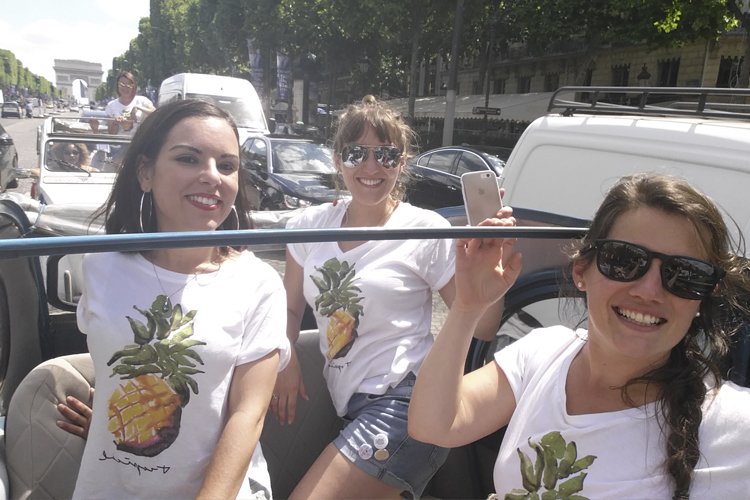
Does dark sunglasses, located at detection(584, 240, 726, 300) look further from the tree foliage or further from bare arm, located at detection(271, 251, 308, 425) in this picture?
the tree foliage

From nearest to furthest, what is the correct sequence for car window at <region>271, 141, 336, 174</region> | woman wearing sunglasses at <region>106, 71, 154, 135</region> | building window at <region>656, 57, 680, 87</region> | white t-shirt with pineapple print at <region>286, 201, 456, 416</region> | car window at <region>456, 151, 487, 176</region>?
1. white t-shirt with pineapple print at <region>286, 201, 456, 416</region>
2. woman wearing sunglasses at <region>106, 71, 154, 135</region>
3. car window at <region>271, 141, 336, 174</region>
4. car window at <region>456, 151, 487, 176</region>
5. building window at <region>656, 57, 680, 87</region>

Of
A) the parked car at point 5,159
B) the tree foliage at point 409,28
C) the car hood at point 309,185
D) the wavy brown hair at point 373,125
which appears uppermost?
the tree foliage at point 409,28

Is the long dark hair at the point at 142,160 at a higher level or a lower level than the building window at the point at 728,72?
lower

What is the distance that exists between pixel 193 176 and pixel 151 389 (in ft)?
1.92

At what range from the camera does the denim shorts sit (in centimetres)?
186

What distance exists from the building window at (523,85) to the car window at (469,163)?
2456cm

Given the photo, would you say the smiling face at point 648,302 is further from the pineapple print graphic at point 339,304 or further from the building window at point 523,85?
the building window at point 523,85

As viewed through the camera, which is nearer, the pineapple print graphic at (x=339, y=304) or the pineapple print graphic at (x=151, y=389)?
the pineapple print graphic at (x=151, y=389)

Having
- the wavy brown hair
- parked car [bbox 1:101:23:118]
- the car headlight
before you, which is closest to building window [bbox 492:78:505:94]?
the car headlight

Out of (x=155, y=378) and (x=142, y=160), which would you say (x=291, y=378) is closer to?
(x=155, y=378)

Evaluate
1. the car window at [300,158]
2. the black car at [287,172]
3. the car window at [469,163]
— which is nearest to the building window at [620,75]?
the car window at [469,163]

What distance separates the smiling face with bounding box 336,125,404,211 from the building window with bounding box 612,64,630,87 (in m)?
26.2

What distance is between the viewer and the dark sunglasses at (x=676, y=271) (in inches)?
49.6

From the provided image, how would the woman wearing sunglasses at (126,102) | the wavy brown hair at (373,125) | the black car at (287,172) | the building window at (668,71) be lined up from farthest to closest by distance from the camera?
the building window at (668,71), the black car at (287,172), the woman wearing sunglasses at (126,102), the wavy brown hair at (373,125)
